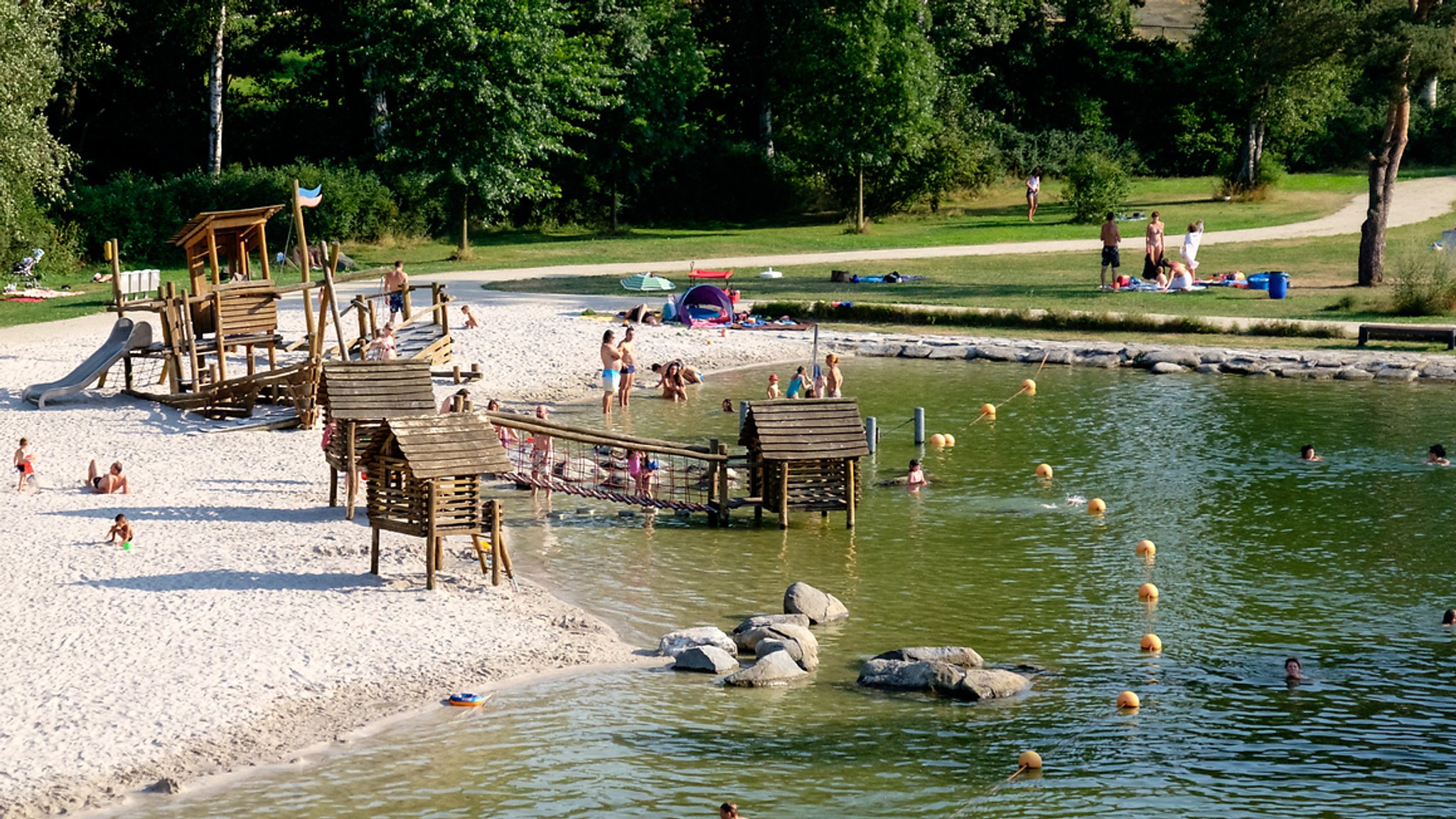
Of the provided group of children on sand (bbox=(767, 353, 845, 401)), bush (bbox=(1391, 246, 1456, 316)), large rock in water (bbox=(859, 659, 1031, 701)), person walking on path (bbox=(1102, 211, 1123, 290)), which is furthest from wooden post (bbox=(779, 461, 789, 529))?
bush (bbox=(1391, 246, 1456, 316))

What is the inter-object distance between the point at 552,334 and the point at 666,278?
853 centimetres

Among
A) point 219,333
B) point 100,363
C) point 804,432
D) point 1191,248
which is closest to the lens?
point 804,432

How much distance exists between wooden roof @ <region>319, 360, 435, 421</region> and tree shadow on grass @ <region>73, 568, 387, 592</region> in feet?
11.0

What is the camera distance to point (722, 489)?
22.3m

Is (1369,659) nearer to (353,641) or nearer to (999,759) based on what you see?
(999,759)

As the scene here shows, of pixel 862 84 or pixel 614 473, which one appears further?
pixel 862 84

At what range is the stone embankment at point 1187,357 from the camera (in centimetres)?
3284

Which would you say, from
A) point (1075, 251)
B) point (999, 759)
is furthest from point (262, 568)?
point (1075, 251)

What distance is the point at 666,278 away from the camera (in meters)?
44.8

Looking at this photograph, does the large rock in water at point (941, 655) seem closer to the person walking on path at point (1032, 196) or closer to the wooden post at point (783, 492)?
the wooden post at point (783, 492)

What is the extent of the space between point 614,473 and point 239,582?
24.7 feet

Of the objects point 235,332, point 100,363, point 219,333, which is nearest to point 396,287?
point 235,332

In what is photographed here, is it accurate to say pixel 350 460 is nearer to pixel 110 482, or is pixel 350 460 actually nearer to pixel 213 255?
pixel 110 482

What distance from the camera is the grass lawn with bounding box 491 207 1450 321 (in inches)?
1527
